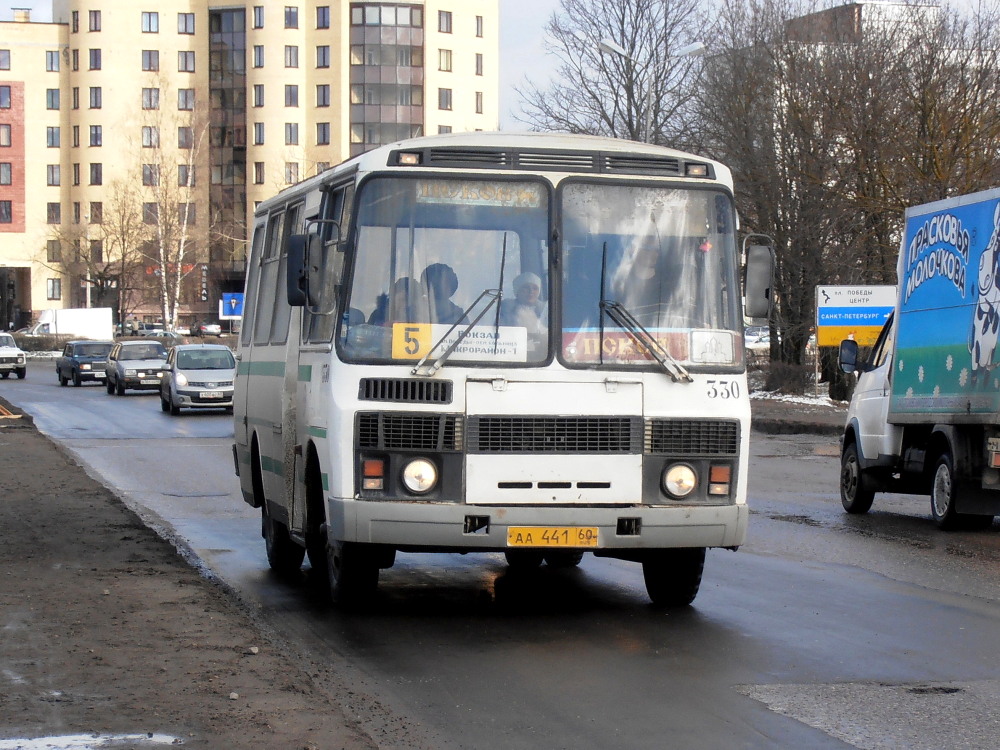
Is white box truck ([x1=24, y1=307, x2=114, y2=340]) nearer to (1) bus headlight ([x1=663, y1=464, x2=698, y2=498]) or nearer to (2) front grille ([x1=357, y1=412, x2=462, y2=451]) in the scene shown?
Answer: (2) front grille ([x1=357, y1=412, x2=462, y2=451])

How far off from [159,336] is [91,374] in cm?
3027

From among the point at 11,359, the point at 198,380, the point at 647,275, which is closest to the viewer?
the point at 647,275

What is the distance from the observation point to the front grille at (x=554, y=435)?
340 inches

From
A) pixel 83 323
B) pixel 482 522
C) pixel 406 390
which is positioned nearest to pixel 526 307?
pixel 406 390

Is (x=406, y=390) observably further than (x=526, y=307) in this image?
No

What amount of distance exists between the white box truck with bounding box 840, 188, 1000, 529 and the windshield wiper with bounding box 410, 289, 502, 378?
21.5 ft

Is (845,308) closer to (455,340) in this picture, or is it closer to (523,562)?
(523,562)

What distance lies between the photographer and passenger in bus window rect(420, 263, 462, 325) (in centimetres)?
882

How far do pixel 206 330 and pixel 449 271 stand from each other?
90232mm

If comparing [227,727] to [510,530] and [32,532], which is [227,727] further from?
[32,532]

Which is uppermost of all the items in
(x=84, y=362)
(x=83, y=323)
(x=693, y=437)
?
(x=693, y=437)

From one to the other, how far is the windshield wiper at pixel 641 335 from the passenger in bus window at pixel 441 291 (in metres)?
0.87

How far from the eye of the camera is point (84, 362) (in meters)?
52.9

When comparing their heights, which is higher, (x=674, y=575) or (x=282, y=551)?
(x=674, y=575)
